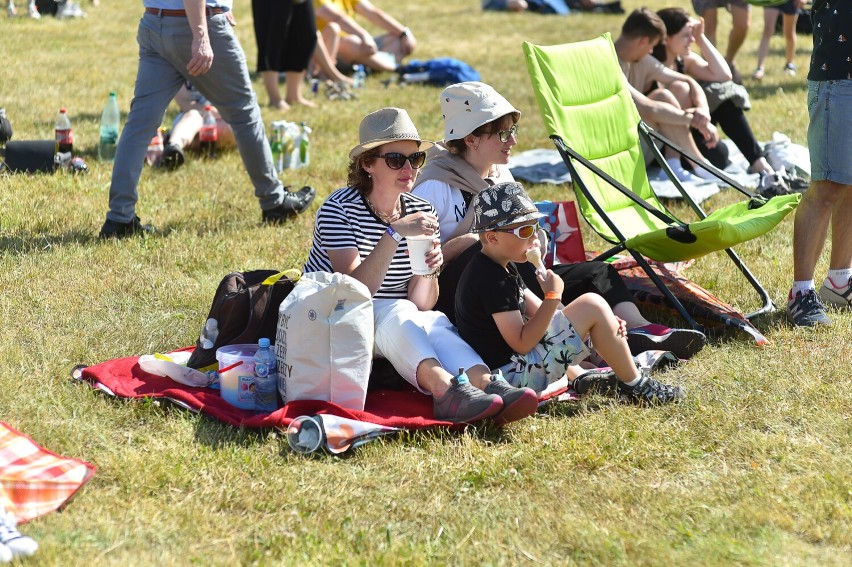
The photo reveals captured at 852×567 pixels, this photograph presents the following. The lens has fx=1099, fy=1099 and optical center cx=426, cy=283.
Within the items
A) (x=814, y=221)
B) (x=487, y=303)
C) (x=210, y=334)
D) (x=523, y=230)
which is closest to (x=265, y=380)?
(x=210, y=334)

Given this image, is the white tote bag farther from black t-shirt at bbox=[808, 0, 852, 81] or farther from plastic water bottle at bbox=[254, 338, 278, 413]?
black t-shirt at bbox=[808, 0, 852, 81]

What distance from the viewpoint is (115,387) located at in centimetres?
416

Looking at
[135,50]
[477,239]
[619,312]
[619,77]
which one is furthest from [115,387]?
[135,50]

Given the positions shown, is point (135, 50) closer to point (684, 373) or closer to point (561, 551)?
point (684, 373)

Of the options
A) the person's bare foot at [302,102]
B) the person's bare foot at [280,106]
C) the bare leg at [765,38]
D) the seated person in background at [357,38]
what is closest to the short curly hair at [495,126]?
the person's bare foot at [280,106]

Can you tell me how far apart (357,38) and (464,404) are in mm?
9111

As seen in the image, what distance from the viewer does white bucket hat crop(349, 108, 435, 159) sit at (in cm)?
427

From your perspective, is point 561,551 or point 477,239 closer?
point 561,551

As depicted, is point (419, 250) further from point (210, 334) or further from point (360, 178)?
point (210, 334)

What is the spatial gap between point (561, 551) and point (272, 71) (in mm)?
7791

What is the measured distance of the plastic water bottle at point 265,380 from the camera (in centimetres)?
412

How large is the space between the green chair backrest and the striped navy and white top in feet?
4.67

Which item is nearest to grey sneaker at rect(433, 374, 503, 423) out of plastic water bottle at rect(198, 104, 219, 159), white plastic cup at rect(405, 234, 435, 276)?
white plastic cup at rect(405, 234, 435, 276)

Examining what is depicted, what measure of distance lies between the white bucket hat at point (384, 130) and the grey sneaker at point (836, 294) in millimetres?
2458
